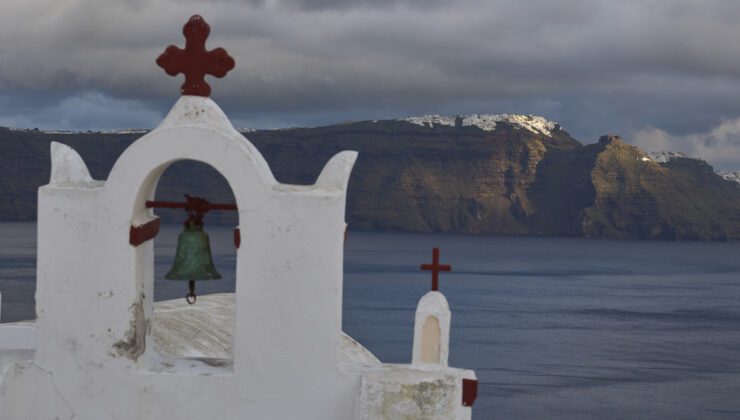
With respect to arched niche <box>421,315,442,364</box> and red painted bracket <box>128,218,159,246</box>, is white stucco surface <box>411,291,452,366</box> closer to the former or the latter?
arched niche <box>421,315,442,364</box>

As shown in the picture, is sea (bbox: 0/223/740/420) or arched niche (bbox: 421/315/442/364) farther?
sea (bbox: 0/223/740/420)

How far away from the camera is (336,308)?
10078mm

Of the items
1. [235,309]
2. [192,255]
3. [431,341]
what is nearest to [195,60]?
[192,255]

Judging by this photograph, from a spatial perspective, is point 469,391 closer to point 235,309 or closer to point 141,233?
point 235,309

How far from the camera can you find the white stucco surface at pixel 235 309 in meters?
10.1

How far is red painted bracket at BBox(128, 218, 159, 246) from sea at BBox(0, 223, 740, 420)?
181 feet

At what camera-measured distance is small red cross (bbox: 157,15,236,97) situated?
1011cm

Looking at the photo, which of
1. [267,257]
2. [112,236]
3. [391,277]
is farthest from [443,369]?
[391,277]

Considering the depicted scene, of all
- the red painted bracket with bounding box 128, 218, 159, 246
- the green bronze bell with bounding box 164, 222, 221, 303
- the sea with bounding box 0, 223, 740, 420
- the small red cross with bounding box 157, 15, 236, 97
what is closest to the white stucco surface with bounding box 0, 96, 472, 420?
the red painted bracket with bounding box 128, 218, 159, 246

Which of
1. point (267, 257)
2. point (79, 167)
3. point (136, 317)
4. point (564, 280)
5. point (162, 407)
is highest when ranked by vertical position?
point (79, 167)

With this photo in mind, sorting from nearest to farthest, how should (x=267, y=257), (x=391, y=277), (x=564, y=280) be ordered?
(x=267, y=257), (x=391, y=277), (x=564, y=280)

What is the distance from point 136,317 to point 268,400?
1593mm

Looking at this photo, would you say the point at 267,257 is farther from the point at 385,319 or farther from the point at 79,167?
the point at 385,319

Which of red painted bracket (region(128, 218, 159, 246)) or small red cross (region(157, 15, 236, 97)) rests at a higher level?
small red cross (region(157, 15, 236, 97))
